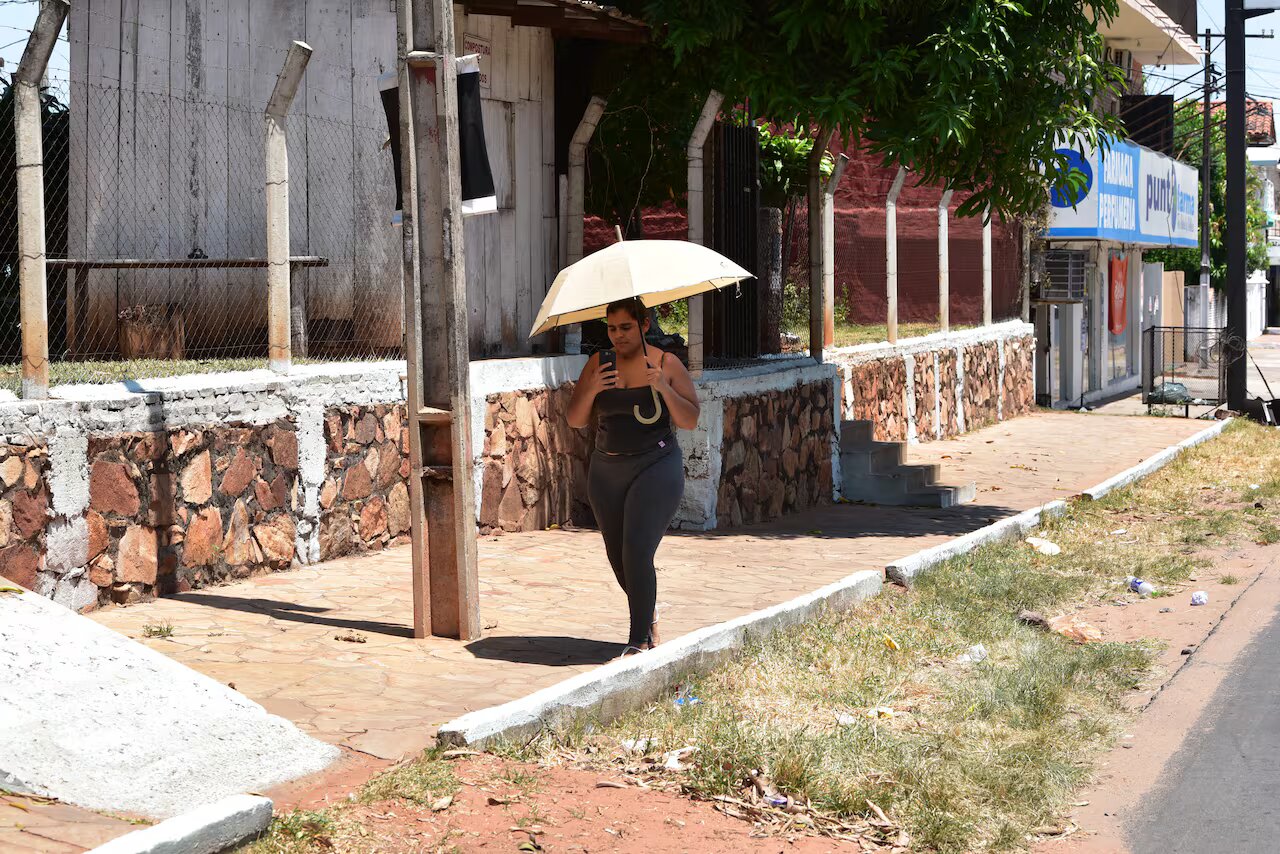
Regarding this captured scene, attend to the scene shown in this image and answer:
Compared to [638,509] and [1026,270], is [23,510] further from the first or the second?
[1026,270]

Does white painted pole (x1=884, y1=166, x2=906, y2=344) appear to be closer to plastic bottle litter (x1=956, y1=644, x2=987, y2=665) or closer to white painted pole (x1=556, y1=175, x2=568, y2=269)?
white painted pole (x1=556, y1=175, x2=568, y2=269)

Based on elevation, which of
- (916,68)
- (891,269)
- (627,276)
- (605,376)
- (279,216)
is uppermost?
(916,68)

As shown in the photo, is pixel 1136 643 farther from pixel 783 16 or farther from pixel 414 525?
pixel 783 16

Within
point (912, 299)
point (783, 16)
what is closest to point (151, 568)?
point (783, 16)

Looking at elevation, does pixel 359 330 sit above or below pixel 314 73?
below

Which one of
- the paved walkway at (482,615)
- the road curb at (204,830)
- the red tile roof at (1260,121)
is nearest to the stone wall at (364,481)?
the paved walkway at (482,615)

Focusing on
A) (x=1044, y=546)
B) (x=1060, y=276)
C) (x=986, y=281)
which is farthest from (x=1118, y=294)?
(x=1044, y=546)

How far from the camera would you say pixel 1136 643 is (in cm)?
837

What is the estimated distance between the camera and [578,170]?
11938 millimetres

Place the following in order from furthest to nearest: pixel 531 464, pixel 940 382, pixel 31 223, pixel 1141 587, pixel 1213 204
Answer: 1. pixel 1213 204
2. pixel 940 382
3. pixel 531 464
4. pixel 1141 587
5. pixel 31 223

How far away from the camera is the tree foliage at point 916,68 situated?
11.1m

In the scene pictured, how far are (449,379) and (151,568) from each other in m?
1.82

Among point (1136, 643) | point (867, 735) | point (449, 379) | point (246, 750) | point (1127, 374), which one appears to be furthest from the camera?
point (1127, 374)

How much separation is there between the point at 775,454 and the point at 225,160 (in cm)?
530
